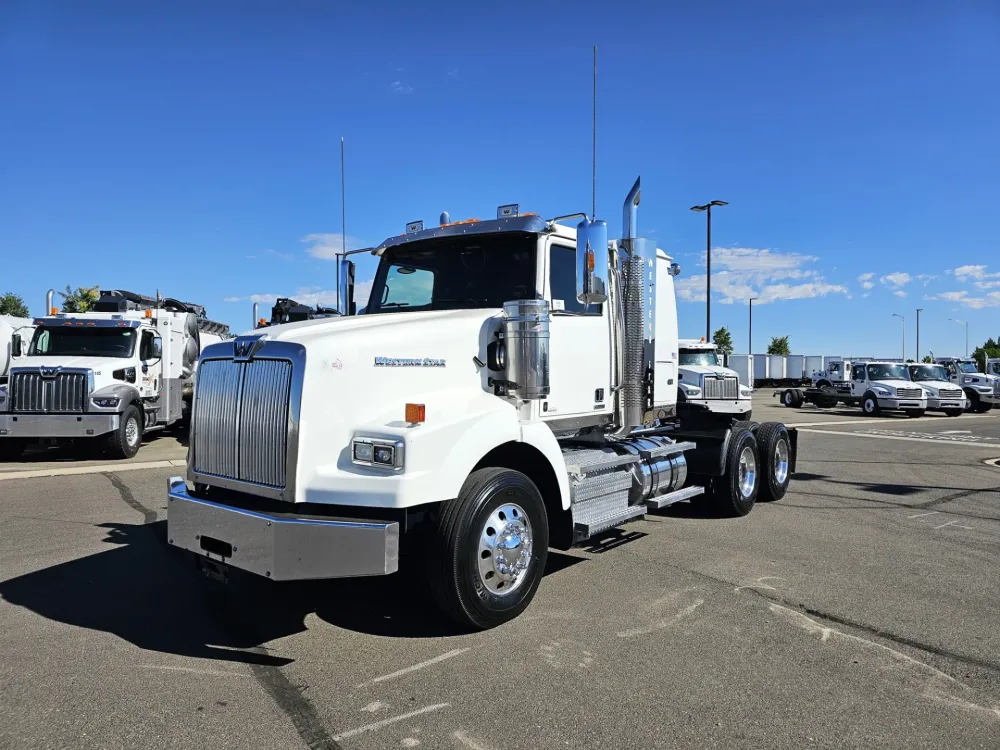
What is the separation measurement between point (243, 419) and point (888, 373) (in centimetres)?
2899

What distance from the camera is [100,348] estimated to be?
44.3ft

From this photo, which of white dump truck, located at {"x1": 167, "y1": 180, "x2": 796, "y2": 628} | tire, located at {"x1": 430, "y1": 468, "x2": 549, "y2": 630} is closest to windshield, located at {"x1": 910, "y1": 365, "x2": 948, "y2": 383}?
white dump truck, located at {"x1": 167, "y1": 180, "x2": 796, "y2": 628}

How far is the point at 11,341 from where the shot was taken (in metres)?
13.2

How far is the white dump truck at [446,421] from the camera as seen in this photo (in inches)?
156

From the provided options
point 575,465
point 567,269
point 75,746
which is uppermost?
point 567,269

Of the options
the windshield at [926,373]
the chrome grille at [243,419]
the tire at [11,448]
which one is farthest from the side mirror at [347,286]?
the windshield at [926,373]

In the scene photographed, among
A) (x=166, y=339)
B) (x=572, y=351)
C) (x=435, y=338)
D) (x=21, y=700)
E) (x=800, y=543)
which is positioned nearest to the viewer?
(x=21, y=700)

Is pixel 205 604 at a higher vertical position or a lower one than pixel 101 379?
lower

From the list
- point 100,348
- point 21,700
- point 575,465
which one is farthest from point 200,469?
point 100,348

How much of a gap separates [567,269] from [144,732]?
4.05 m

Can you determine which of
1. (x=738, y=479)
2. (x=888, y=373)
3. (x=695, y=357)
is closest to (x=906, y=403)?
(x=888, y=373)

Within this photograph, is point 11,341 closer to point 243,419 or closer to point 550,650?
point 243,419

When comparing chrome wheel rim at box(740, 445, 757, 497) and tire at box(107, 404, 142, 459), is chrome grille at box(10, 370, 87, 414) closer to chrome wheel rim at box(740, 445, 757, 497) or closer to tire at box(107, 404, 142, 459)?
tire at box(107, 404, 142, 459)

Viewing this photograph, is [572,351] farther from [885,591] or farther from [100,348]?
[100,348]
